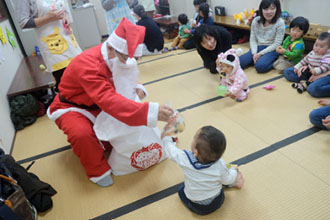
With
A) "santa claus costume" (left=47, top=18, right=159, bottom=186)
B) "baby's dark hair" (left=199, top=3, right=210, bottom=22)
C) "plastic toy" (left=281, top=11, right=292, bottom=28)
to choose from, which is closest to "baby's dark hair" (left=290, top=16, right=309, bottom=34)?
"plastic toy" (left=281, top=11, right=292, bottom=28)

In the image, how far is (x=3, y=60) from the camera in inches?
113

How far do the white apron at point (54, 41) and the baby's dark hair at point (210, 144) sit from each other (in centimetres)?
188

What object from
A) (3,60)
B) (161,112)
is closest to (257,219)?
(161,112)

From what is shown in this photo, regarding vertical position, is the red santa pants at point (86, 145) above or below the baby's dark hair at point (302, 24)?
below

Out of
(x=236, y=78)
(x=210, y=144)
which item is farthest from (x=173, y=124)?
(x=236, y=78)

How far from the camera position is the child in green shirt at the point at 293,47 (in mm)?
2775

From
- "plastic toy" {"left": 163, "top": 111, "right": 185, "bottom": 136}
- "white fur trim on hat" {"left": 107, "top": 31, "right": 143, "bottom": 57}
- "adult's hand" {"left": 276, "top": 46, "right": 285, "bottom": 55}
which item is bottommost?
"adult's hand" {"left": 276, "top": 46, "right": 285, "bottom": 55}

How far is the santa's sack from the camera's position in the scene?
1.66m

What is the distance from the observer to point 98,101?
147cm

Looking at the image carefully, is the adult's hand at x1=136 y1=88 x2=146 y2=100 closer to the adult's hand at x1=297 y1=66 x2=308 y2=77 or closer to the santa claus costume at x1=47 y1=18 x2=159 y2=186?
the santa claus costume at x1=47 y1=18 x2=159 y2=186

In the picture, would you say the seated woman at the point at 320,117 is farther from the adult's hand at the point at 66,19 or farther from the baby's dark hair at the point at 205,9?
the baby's dark hair at the point at 205,9

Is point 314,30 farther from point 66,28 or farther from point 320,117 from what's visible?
point 66,28

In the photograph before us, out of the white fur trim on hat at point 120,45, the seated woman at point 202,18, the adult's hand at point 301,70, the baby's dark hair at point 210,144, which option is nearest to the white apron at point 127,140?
the white fur trim on hat at point 120,45

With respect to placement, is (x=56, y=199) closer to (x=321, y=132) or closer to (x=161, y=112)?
(x=161, y=112)
